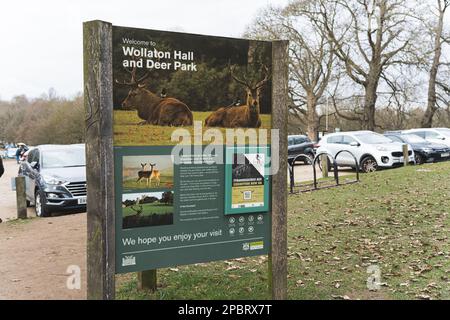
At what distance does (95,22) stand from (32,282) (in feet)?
12.3

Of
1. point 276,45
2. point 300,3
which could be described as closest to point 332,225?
point 276,45

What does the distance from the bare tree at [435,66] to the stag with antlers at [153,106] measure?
33519 mm

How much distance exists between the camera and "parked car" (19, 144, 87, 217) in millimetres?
11625

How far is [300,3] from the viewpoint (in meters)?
35.9

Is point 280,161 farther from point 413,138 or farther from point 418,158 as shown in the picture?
point 413,138

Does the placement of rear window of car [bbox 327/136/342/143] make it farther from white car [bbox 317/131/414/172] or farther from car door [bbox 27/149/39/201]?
car door [bbox 27/149/39/201]

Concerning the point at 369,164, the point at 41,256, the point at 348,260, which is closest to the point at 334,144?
the point at 369,164

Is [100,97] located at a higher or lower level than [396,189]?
higher

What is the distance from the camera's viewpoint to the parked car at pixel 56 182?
11.6 m

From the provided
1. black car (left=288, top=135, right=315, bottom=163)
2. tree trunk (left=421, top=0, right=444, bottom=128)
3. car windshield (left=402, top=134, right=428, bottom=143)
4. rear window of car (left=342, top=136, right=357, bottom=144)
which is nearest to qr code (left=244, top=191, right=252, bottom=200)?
rear window of car (left=342, top=136, right=357, bottom=144)

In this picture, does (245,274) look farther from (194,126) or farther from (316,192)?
(316,192)

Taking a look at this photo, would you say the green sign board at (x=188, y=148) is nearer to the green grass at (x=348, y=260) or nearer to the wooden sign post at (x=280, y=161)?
the wooden sign post at (x=280, y=161)

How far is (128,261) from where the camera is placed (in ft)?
12.9

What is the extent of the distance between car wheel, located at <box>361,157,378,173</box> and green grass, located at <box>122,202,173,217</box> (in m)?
14.8
